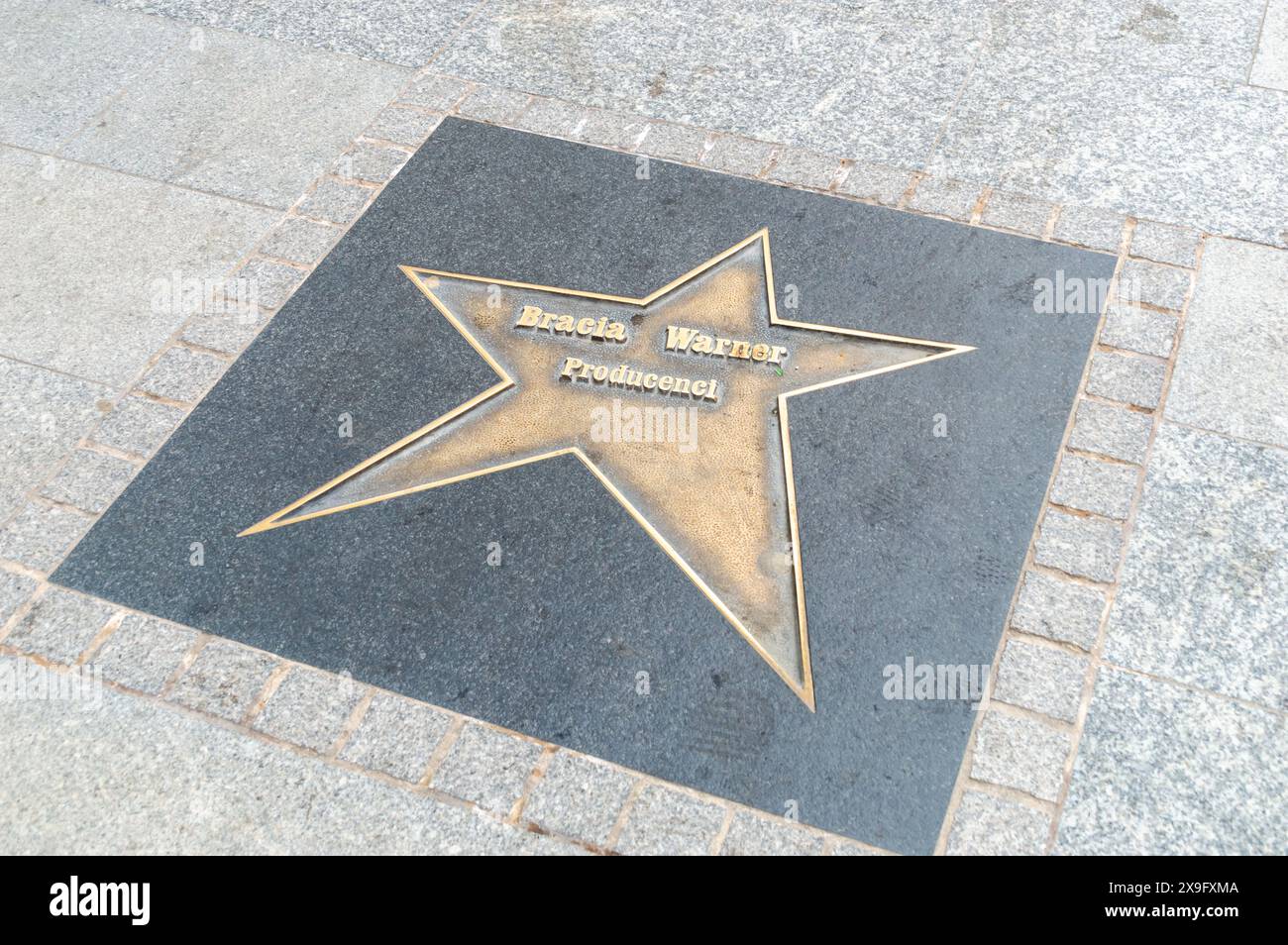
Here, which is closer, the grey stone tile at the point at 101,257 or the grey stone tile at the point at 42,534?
the grey stone tile at the point at 42,534

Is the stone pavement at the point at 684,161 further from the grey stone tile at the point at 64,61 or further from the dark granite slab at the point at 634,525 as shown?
the dark granite slab at the point at 634,525

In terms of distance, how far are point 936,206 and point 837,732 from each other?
2.89 metres

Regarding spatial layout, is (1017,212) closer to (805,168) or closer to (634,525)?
(805,168)

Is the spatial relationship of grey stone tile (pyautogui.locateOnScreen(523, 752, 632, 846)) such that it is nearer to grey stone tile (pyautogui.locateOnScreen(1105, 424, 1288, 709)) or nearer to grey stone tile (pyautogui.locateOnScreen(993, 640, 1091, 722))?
grey stone tile (pyautogui.locateOnScreen(993, 640, 1091, 722))

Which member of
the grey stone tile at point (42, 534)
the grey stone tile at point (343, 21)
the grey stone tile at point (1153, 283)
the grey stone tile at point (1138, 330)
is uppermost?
the grey stone tile at point (343, 21)

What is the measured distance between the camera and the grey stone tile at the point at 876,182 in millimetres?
5539

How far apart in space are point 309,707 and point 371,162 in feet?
10.5

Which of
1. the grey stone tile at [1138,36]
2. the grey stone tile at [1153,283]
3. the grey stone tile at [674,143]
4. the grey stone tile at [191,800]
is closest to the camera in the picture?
A: the grey stone tile at [191,800]

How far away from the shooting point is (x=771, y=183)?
222 inches

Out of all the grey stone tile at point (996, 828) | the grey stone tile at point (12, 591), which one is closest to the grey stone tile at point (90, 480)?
the grey stone tile at point (12, 591)

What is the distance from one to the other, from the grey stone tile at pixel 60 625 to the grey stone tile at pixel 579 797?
1.84m

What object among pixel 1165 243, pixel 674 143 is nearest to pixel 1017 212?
pixel 1165 243

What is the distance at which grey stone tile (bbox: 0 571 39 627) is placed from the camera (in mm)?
4238
